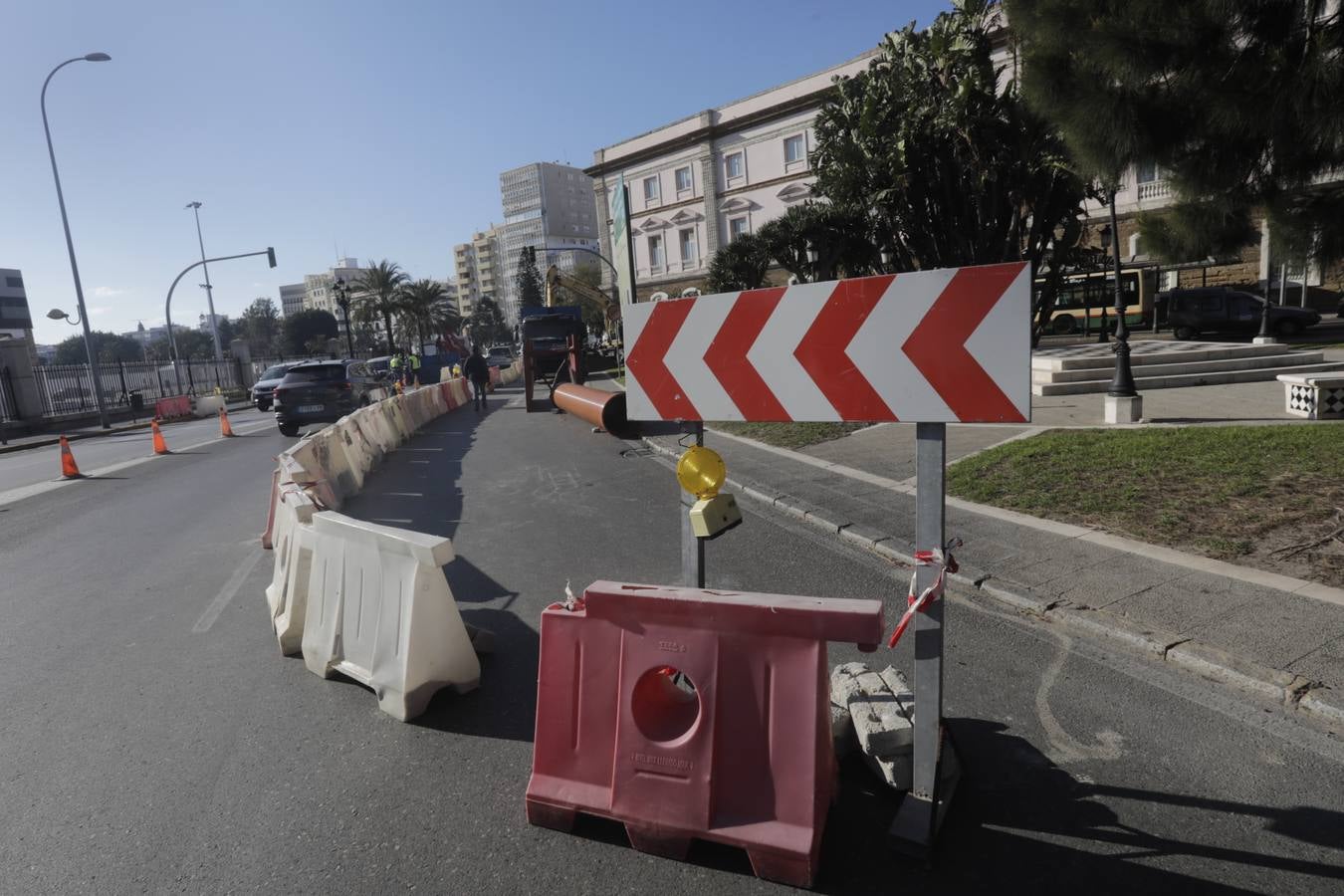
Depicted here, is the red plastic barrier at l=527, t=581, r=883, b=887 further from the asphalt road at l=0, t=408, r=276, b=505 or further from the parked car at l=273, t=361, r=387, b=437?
the parked car at l=273, t=361, r=387, b=437

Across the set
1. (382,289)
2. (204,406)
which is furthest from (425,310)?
(204,406)

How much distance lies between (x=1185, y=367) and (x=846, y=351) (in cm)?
1491

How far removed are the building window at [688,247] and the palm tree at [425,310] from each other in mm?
22893

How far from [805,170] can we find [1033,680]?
51149 mm

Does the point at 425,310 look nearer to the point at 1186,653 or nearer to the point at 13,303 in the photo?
the point at 13,303

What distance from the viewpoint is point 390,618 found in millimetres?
3947

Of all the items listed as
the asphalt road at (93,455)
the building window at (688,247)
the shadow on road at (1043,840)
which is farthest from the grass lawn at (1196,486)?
the building window at (688,247)

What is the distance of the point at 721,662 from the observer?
2732 mm

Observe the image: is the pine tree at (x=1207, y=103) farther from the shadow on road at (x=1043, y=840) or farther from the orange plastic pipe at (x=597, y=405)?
the orange plastic pipe at (x=597, y=405)

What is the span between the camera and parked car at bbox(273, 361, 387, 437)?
60.0ft

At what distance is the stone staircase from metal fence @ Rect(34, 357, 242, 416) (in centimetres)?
3041

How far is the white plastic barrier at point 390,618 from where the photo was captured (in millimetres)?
3832

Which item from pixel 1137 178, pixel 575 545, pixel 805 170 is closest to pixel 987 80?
pixel 1137 178

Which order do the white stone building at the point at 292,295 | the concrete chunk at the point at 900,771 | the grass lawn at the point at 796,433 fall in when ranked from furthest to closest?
the white stone building at the point at 292,295, the grass lawn at the point at 796,433, the concrete chunk at the point at 900,771
